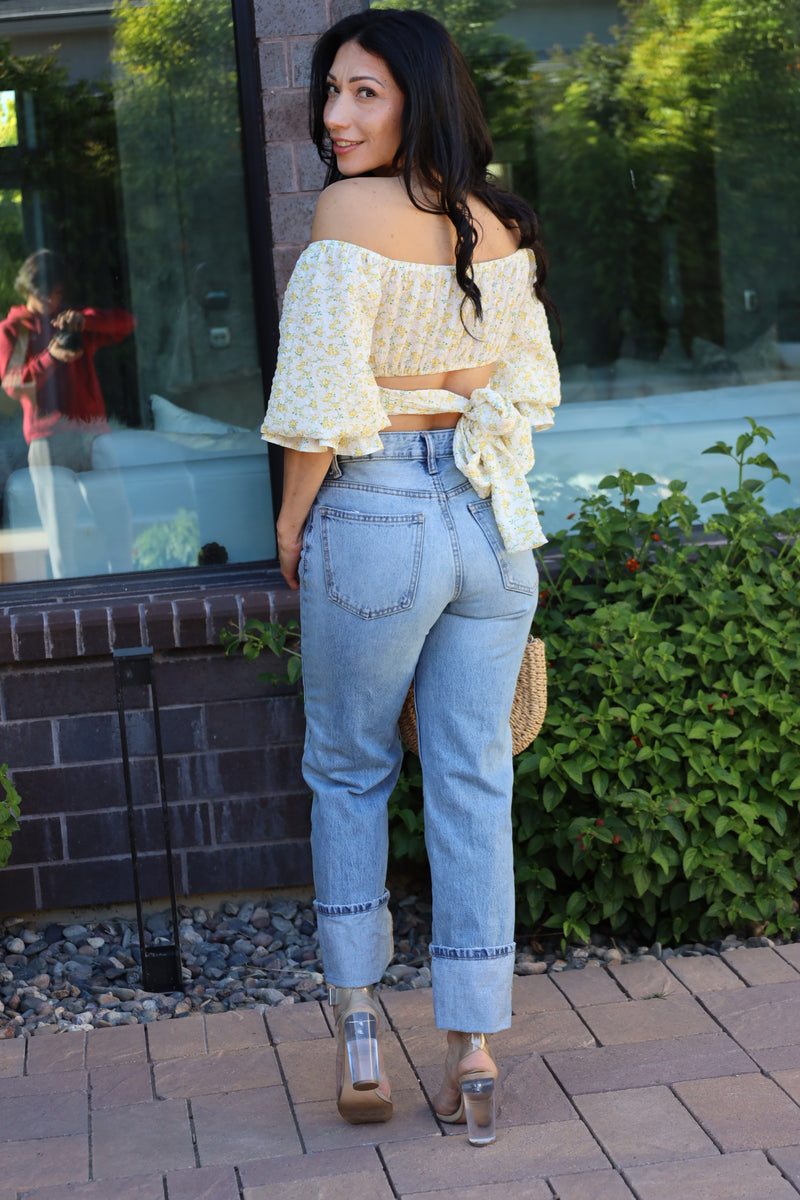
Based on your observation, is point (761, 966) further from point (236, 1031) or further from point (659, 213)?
point (659, 213)

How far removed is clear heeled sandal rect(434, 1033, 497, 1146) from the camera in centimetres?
228

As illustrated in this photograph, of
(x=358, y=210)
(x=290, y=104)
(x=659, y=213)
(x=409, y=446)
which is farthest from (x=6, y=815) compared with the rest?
(x=659, y=213)

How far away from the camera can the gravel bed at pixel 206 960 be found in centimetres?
314

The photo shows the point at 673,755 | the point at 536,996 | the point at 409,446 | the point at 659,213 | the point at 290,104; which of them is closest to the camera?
the point at 409,446

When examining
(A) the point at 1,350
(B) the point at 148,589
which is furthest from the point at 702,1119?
(A) the point at 1,350

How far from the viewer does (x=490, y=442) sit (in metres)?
2.23

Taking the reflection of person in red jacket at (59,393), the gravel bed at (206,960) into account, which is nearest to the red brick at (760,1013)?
the gravel bed at (206,960)

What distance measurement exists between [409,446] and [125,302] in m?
2.05

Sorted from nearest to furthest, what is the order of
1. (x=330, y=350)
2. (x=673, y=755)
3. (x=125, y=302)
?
(x=330, y=350) < (x=673, y=755) < (x=125, y=302)

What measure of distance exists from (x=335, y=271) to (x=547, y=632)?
4.92 ft

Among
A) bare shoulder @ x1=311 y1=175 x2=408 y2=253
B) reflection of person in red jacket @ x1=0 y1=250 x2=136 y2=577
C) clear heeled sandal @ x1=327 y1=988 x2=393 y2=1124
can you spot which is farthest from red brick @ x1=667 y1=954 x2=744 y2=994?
reflection of person in red jacket @ x1=0 y1=250 x2=136 y2=577

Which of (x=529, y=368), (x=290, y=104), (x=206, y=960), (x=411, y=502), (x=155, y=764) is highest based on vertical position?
(x=290, y=104)

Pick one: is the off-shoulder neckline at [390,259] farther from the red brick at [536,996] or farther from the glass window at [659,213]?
the glass window at [659,213]

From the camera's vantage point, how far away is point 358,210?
2.10 m
